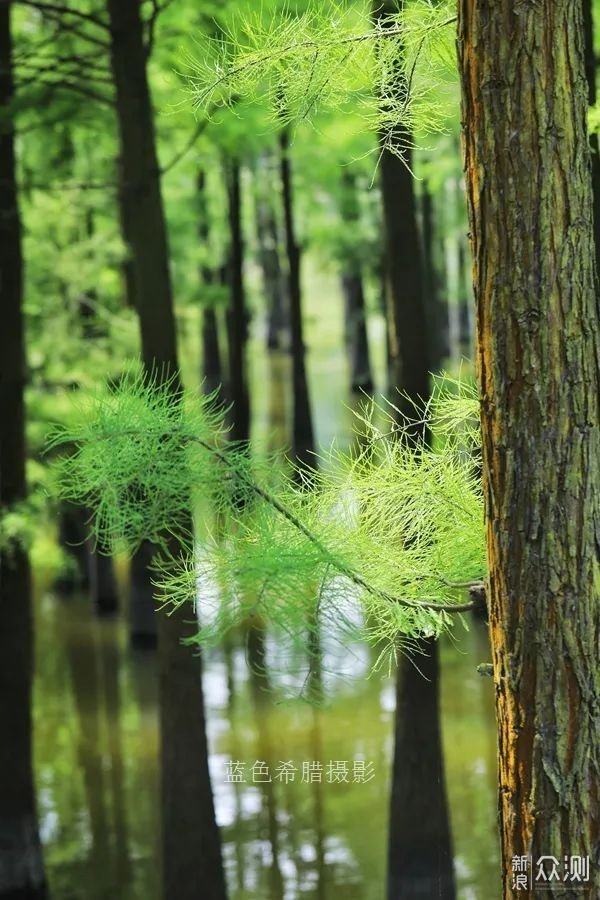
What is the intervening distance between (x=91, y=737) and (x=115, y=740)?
36cm

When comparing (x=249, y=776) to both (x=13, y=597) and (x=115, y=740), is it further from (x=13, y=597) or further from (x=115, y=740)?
(x=13, y=597)

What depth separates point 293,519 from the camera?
3896 millimetres

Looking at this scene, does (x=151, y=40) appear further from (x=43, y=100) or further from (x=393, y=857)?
(x=393, y=857)

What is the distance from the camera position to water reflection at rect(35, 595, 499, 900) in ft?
30.3

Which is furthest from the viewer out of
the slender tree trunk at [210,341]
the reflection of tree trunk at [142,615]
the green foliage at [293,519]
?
the slender tree trunk at [210,341]

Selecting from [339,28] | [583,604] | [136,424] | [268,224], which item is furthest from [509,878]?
[268,224]

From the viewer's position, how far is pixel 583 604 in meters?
3.17

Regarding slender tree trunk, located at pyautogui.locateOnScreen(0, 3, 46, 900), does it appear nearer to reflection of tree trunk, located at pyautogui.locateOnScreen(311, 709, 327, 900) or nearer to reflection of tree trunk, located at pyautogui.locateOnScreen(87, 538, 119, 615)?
reflection of tree trunk, located at pyautogui.locateOnScreen(311, 709, 327, 900)

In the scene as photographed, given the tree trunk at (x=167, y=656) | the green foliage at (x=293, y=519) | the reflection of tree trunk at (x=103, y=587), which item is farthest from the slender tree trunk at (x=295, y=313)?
the green foliage at (x=293, y=519)

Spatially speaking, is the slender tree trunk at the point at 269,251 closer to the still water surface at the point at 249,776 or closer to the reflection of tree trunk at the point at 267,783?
the still water surface at the point at 249,776

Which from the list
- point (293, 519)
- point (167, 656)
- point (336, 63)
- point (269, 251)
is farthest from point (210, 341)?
point (293, 519)

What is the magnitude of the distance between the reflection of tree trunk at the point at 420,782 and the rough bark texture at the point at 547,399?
462cm

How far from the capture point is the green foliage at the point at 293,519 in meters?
3.77

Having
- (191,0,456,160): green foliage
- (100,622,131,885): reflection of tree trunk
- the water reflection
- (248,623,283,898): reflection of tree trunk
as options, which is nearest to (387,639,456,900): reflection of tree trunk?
the water reflection
